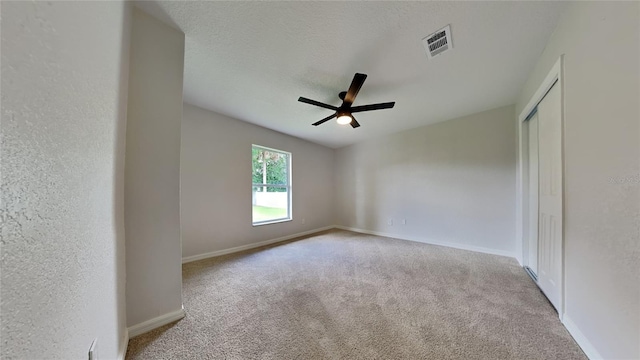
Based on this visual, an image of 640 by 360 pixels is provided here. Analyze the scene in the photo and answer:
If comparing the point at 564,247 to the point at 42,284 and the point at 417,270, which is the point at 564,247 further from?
the point at 42,284

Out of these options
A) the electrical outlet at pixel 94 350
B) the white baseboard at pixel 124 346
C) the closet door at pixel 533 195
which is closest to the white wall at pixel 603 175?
the closet door at pixel 533 195

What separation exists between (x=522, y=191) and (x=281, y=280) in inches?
135

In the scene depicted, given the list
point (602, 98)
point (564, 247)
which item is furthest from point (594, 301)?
point (602, 98)

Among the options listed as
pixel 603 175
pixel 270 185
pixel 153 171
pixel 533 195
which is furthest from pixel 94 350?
pixel 533 195

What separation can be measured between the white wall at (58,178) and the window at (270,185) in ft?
9.53

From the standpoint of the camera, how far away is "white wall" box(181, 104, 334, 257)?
3158mm

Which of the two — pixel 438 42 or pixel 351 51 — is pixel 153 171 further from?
pixel 438 42

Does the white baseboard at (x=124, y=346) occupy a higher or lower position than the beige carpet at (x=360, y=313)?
higher

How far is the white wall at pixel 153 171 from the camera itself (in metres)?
1.54

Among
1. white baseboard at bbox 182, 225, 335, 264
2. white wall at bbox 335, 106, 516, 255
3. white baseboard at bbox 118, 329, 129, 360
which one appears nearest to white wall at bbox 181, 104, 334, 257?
white baseboard at bbox 182, 225, 335, 264

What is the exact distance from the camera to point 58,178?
0.71 m

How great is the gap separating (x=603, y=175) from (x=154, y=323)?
10.3 feet

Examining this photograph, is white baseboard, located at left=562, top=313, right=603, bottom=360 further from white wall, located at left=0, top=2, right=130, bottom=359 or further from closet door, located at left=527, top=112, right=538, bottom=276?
white wall, located at left=0, top=2, right=130, bottom=359

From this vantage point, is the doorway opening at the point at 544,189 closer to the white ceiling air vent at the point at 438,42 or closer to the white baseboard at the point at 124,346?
the white ceiling air vent at the point at 438,42
